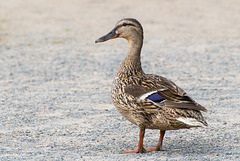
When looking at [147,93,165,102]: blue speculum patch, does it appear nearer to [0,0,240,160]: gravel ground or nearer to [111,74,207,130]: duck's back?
[111,74,207,130]: duck's back

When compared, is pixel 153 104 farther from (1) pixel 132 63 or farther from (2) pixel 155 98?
(1) pixel 132 63

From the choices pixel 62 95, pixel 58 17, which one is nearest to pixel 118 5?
pixel 58 17

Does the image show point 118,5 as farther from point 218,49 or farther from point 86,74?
point 86,74

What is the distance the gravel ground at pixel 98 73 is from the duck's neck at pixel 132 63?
3.03 feet

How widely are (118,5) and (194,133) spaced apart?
481 inches

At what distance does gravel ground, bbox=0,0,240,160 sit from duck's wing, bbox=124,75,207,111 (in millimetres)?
629

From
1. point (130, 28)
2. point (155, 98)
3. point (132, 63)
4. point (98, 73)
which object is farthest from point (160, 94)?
point (98, 73)

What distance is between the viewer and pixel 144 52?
1202 cm

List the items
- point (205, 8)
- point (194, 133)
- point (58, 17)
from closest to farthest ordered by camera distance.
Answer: point (194, 133) < point (58, 17) < point (205, 8)

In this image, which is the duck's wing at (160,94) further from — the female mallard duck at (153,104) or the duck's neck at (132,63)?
the duck's neck at (132,63)

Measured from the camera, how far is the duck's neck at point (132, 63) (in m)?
6.28

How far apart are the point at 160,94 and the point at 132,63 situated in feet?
2.82

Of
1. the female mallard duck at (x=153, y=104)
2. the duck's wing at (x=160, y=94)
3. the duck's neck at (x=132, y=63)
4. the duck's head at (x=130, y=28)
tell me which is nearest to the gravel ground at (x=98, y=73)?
the female mallard duck at (x=153, y=104)

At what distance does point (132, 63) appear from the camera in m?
6.34
